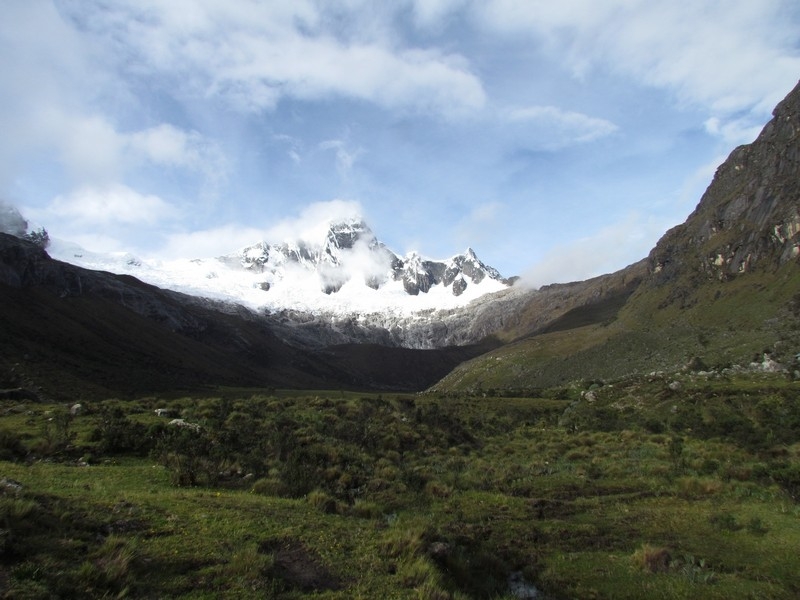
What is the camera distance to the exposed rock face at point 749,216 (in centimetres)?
9675

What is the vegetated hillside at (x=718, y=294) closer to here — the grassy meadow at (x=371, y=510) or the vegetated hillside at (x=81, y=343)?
the grassy meadow at (x=371, y=510)

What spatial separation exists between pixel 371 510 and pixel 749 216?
416 feet

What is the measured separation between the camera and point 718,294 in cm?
10262

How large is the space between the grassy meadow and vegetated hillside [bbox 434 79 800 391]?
45.7 metres

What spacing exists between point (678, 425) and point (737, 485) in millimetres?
15718

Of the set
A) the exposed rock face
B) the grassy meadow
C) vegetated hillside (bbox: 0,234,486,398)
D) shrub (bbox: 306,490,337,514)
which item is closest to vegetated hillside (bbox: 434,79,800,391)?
the exposed rock face

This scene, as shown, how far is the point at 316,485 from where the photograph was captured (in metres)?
16.7

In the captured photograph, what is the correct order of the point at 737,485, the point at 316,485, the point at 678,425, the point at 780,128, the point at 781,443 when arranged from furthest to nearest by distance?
the point at 780,128 < the point at 678,425 < the point at 781,443 < the point at 737,485 < the point at 316,485

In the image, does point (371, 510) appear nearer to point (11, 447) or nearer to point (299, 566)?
point (299, 566)

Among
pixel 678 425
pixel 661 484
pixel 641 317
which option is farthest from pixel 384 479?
pixel 641 317

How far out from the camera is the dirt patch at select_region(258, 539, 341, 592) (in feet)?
29.9

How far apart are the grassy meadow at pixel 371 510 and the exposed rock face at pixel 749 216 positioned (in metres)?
86.4

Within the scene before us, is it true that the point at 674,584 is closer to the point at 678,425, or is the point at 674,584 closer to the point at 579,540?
the point at 579,540

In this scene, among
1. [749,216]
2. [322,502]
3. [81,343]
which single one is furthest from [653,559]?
[81,343]
